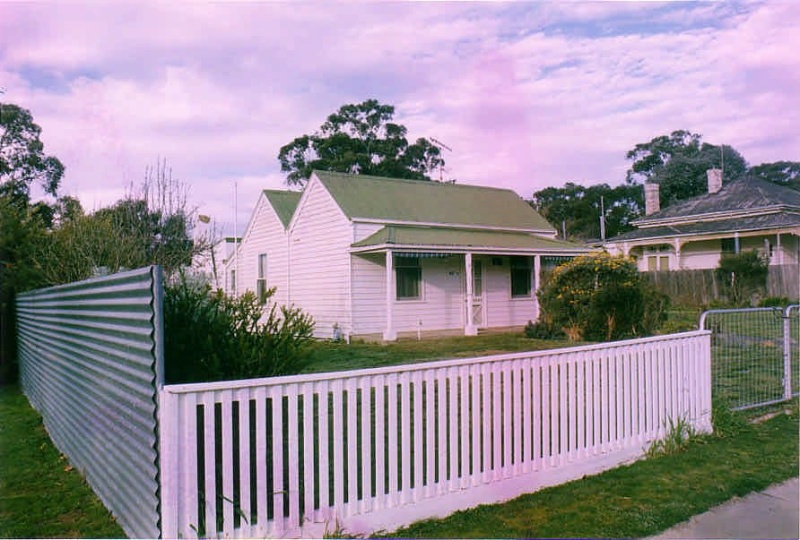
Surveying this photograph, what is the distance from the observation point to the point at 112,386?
431 cm

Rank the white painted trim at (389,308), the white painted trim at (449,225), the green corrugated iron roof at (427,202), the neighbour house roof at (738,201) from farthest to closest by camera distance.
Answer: the neighbour house roof at (738,201)
the green corrugated iron roof at (427,202)
the white painted trim at (449,225)
the white painted trim at (389,308)

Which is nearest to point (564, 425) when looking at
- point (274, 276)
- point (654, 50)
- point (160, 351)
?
point (160, 351)

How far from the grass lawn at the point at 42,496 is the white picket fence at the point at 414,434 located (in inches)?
46.0

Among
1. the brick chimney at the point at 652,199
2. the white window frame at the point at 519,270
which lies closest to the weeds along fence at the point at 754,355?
the white window frame at the point at 519,270

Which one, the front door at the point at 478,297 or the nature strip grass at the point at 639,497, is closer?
the nature strip grass at the point at 639,497

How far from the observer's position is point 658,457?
5570 millimetres

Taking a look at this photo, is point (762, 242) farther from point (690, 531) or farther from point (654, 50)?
point (690, 531)

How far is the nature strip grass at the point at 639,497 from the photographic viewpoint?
403 cm

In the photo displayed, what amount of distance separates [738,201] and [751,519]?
30877mm

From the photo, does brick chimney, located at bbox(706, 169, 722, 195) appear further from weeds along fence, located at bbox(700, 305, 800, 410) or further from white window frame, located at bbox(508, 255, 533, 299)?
weeds along fence, located at bbox(700, 305, 800, 410)

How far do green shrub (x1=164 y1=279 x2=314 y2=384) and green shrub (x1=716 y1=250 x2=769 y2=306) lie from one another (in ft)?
76.2

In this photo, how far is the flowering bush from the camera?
13.7 meters

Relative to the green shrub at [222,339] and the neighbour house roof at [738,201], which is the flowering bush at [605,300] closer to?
the green shrub at [222,339]

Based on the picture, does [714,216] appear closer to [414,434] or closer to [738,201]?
[738,201]
